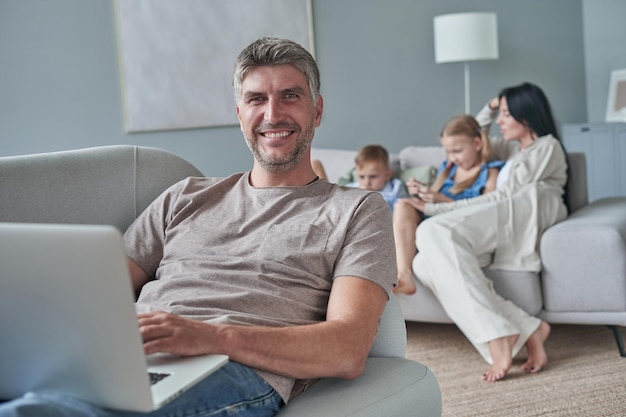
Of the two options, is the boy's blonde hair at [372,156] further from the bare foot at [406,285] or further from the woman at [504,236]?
the bare foot at [406,285]

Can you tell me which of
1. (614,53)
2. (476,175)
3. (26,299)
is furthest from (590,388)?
(614,53)

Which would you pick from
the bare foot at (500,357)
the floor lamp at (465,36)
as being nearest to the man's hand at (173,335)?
the bare foot at (500,357)

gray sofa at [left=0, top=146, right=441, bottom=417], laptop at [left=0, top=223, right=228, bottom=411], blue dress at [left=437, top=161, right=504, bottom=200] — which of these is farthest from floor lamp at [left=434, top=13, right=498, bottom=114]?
laptop at [left=0, top=223, right=228, bottom=411]

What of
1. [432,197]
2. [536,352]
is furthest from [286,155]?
[432,197]

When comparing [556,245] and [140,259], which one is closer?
[140,259]

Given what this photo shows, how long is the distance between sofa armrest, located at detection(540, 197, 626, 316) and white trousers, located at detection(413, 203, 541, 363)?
0.16 meters

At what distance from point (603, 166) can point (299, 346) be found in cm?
472

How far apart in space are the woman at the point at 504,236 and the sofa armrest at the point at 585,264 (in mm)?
76

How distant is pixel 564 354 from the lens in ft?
10.5

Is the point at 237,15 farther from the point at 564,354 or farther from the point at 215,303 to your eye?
the point at 215,303

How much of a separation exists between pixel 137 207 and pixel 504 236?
1.69m

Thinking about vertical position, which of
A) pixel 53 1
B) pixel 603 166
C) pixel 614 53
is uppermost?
pixel 53 1

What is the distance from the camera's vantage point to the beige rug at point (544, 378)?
263 centimetres

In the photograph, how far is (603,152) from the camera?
570 cm
